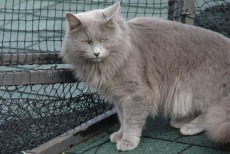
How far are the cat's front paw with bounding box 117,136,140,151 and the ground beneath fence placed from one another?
3cm

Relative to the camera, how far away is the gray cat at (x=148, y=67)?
390 cm

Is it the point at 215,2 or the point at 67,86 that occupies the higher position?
the point at 215,2

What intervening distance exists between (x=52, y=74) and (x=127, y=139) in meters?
0.81

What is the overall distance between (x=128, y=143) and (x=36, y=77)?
0.88m

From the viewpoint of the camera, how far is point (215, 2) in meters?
6.16

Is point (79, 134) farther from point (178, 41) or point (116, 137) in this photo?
point (178, 41)

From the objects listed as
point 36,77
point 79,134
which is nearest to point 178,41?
point 79,134

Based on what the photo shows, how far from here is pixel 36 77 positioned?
4.39 m

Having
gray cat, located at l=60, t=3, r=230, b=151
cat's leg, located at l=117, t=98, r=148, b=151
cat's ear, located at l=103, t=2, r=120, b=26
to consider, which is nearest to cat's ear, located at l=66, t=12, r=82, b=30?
gray cat, located at l=60, t=3, r=230, b=151

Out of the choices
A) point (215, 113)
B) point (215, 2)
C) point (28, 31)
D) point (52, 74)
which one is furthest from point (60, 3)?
point (215, 113)

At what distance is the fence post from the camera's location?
4.89 meters

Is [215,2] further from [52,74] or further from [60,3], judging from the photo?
[52,74]

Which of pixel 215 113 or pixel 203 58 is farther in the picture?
pixel 203 58

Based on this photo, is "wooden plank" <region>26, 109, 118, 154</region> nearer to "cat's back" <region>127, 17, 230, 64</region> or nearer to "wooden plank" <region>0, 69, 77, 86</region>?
"wooden plank" <region>0, 69, 77, 86</region>
